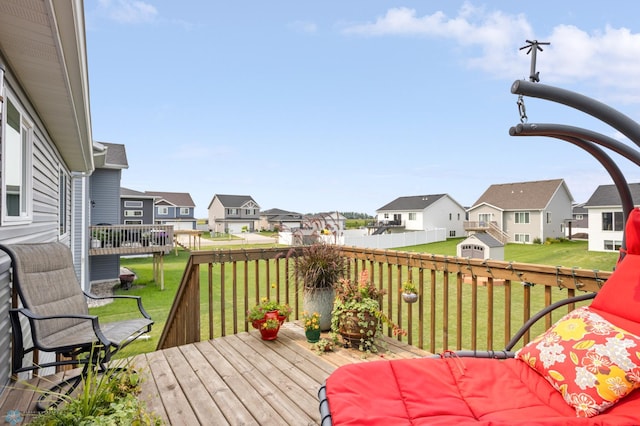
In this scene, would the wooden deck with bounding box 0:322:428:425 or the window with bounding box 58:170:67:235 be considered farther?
the window with bounding box 58:170:67:235

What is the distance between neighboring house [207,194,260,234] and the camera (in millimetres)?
42156

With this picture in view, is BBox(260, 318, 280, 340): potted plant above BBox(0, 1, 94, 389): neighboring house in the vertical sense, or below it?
below

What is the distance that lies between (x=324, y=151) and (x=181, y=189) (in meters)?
23.2

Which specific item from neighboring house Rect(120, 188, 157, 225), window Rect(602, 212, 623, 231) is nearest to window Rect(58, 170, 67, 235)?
neighboring house Rect(120, 188, 157, 225)

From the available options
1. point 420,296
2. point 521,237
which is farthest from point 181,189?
point 420,296

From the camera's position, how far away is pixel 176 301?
3.61 meters

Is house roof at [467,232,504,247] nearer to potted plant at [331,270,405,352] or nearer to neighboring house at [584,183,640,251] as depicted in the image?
neighboring house at [584,183,640,251]

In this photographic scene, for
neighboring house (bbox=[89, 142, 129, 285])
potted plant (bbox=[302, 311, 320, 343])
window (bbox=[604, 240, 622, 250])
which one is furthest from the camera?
window (bbox=[604, 240, 622, 250])

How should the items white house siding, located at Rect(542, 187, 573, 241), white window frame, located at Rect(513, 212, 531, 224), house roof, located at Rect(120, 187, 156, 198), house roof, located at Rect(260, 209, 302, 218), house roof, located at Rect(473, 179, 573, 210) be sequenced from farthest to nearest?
house roof, located at Rect(260, 209, 302, 218)
white window frame, located at Rect(513, 212, 531, 224)
house roof, located at Rect(473, 179, 573, 210)
white house siding, located at Rect(542, 187, 573, 241)
house roof, located at Rect(120, 187, 156, 198)

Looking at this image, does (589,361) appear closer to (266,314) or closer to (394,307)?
(266,314)

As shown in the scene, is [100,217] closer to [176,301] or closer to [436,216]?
[176,301]

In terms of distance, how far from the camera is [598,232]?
17.2 m

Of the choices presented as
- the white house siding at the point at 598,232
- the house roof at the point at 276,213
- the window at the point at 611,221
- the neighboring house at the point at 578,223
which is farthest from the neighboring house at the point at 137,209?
the house roof at the point at 276,213

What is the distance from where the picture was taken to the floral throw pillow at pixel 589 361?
1443mm
